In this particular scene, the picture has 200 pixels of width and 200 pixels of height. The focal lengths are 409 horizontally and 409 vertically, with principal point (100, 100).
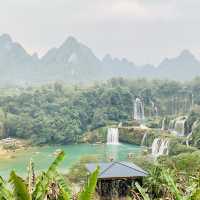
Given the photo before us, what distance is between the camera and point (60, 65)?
119m

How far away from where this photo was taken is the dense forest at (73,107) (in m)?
38.2

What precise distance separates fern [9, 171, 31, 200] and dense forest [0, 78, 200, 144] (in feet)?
107

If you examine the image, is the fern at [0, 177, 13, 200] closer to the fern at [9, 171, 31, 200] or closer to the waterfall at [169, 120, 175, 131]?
the fern at [9, 171, 31, 200]

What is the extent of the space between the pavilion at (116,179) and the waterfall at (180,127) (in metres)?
23.5

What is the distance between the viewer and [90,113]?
43.9 meters

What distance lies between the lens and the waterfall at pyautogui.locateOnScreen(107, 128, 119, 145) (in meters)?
35.7

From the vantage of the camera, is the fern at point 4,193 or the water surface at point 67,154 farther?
the water surface at point 67,154

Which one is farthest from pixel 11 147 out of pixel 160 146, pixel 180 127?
pixel 180 127

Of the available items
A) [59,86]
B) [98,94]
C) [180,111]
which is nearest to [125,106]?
[98,94]

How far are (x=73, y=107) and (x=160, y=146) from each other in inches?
655

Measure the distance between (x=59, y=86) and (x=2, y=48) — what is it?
83.2 metres

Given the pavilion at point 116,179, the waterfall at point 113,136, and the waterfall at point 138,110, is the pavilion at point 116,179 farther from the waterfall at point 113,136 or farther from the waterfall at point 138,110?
the waterfall at point 138,110

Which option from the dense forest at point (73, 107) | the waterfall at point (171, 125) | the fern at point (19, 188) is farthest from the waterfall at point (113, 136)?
the fern at point (19, 188)

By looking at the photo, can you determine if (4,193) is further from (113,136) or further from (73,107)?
(73,107)
